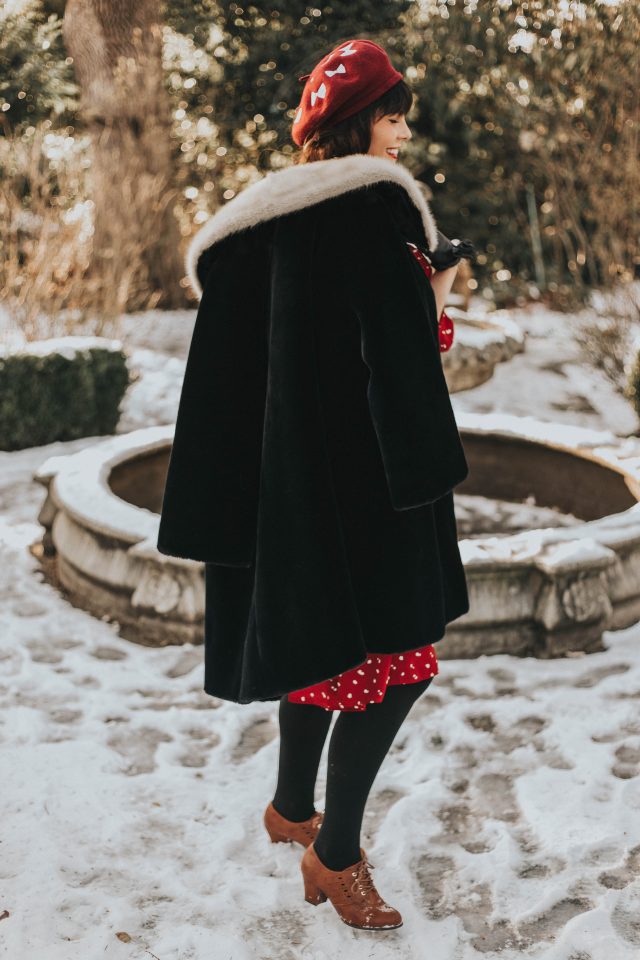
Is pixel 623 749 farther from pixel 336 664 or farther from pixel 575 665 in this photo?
pixel 336 664

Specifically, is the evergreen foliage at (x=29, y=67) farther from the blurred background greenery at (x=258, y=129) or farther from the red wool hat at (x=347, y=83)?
the red wool hat at (x=347, y=83)

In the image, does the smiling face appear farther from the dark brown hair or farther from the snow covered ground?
the snow covered ground

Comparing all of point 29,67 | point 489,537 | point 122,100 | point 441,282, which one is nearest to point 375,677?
point 441,282

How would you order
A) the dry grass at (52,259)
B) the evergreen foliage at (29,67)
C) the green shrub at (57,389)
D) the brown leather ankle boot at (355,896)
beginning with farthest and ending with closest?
the evergreen foliage at (29,67) < the dry grass at (52,259) < the green shrub at (57,389) < the brown leather ankle boot at (355,896)

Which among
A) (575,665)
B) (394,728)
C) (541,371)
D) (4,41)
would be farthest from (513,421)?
(4,41)

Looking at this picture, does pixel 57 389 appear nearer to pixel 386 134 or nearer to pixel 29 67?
pixel 386 134

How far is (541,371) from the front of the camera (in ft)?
28.3

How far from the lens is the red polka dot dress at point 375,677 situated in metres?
1.92

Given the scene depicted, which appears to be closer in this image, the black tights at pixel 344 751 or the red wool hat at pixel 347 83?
→ the red wool hat at pixel 347 83

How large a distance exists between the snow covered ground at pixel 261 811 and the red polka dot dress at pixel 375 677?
Result: 519 millimetres

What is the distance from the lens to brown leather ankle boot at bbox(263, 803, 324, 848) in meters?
2.27

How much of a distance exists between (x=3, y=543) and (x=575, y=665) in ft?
8.43

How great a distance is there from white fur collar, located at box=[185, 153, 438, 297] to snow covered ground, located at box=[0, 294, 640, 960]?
139 centimetres

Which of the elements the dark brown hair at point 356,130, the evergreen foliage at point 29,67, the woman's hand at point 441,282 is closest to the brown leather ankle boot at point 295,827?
the woman's hand at point 441,282
